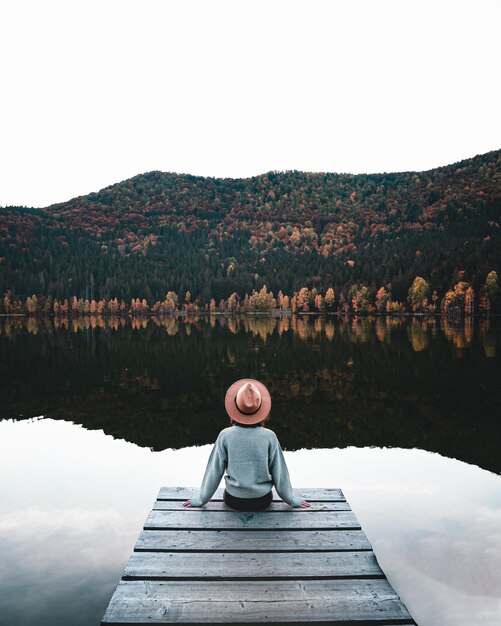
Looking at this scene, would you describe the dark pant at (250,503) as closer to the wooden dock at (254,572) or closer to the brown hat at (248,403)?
the wooden dock at (254,572)

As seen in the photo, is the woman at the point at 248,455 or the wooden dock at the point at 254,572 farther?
the woman at the point at 248,455

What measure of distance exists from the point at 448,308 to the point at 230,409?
128990mm

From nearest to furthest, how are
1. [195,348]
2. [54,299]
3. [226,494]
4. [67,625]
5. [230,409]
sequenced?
[67,625] < [230,409] < [226,494] < [195,348] < [54,299]

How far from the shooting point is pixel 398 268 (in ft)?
506

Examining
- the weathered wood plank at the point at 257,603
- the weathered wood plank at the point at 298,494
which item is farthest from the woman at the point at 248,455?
the weathered wood plank at the point at 257,603

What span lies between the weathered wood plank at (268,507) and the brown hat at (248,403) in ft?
5.85

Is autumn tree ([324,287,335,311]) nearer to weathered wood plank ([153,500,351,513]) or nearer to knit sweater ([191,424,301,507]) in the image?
weathered wood plank ([153,500,351,513])

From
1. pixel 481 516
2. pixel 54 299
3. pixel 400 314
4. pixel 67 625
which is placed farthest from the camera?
pixel 54 299

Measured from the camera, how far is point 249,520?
8.06 metres

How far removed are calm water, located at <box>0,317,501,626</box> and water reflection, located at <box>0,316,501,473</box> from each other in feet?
0.40

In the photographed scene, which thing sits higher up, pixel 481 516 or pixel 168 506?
pixel 168 506

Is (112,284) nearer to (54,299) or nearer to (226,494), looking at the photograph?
(54,299)

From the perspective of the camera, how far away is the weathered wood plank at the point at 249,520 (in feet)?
25.8

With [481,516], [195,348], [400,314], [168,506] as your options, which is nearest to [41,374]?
[195,348]
